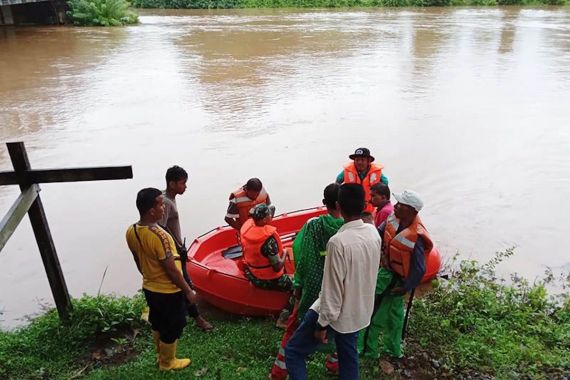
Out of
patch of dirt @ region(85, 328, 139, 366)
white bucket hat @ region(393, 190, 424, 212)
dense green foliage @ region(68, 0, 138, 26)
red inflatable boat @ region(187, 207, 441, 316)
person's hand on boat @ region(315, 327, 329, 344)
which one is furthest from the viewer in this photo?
dense green foliage @ region(68, 0, 138, 26)

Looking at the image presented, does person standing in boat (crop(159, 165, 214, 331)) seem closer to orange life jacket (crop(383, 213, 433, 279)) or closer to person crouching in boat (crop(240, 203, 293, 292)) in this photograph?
person crouching in boat (crop(240, 203, 293, 292))

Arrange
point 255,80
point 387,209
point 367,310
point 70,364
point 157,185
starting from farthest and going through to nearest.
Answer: point 255,80, point 157,185, point 387,209, point 70,364, point 367,310

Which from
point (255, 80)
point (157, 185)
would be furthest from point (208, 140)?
point (255, 80)

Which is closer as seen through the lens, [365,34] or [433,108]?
[433,108]

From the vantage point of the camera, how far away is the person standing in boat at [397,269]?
3061 mm

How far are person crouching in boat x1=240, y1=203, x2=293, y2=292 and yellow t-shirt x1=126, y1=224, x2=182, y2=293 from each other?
0.83 m

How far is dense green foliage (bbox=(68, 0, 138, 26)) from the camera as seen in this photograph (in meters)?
25.0

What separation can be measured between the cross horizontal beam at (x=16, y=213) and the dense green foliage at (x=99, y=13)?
79.4 feet

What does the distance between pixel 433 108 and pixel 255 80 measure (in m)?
4.88

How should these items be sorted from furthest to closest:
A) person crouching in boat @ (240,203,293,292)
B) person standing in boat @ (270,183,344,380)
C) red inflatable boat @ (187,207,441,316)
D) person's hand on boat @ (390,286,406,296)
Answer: red inflatable boat @ (187,207,441,316) < person crouching in boat @ (240,203,293,292) < person's hand on boat @ (390,286,406,296) < person standing in boat @ (270,183,344,380)

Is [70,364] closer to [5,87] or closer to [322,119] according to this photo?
[322,119]

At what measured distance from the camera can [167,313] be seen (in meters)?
3.03

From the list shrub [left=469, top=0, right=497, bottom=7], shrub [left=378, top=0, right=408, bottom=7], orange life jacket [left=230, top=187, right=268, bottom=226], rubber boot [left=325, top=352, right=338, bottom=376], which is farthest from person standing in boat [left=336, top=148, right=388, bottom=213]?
shrub [left=469, top=0, right=497, bottom=7]

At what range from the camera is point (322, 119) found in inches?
419
